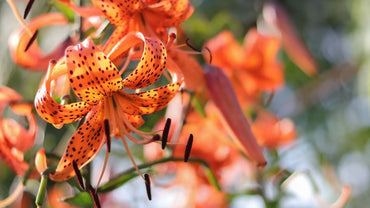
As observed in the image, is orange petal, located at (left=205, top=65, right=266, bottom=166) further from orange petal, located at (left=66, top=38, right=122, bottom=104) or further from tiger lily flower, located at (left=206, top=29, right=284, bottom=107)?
tiger lily flower, located at (left=206, top=29, right=284, bottom=107)

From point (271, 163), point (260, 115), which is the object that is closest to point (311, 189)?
point (271, 163)

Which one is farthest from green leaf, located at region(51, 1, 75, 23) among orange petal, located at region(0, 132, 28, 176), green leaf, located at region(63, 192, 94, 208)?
green leaf, located at region(63, 192, 94, 208)

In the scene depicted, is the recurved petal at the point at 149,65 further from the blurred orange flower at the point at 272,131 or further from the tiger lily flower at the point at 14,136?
the blurred orange flower at the point at 272,131

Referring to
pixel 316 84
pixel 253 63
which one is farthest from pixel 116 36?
pixel 316 84

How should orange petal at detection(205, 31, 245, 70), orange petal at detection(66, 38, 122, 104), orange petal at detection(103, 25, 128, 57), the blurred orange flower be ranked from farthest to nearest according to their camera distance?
orange petal at detection(205, 31, 245, 70)
the blurred orange flower
orange petal at detection(103, 25, 128, 57)
orange petal at detection(66, 38, 122, 104)

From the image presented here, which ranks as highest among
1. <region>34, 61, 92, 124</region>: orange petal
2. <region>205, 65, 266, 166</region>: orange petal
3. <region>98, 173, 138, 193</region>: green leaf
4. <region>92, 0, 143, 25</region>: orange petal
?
<region>92, 0, 143, 25</region>: orange petal

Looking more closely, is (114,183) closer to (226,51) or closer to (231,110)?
(231,110)
